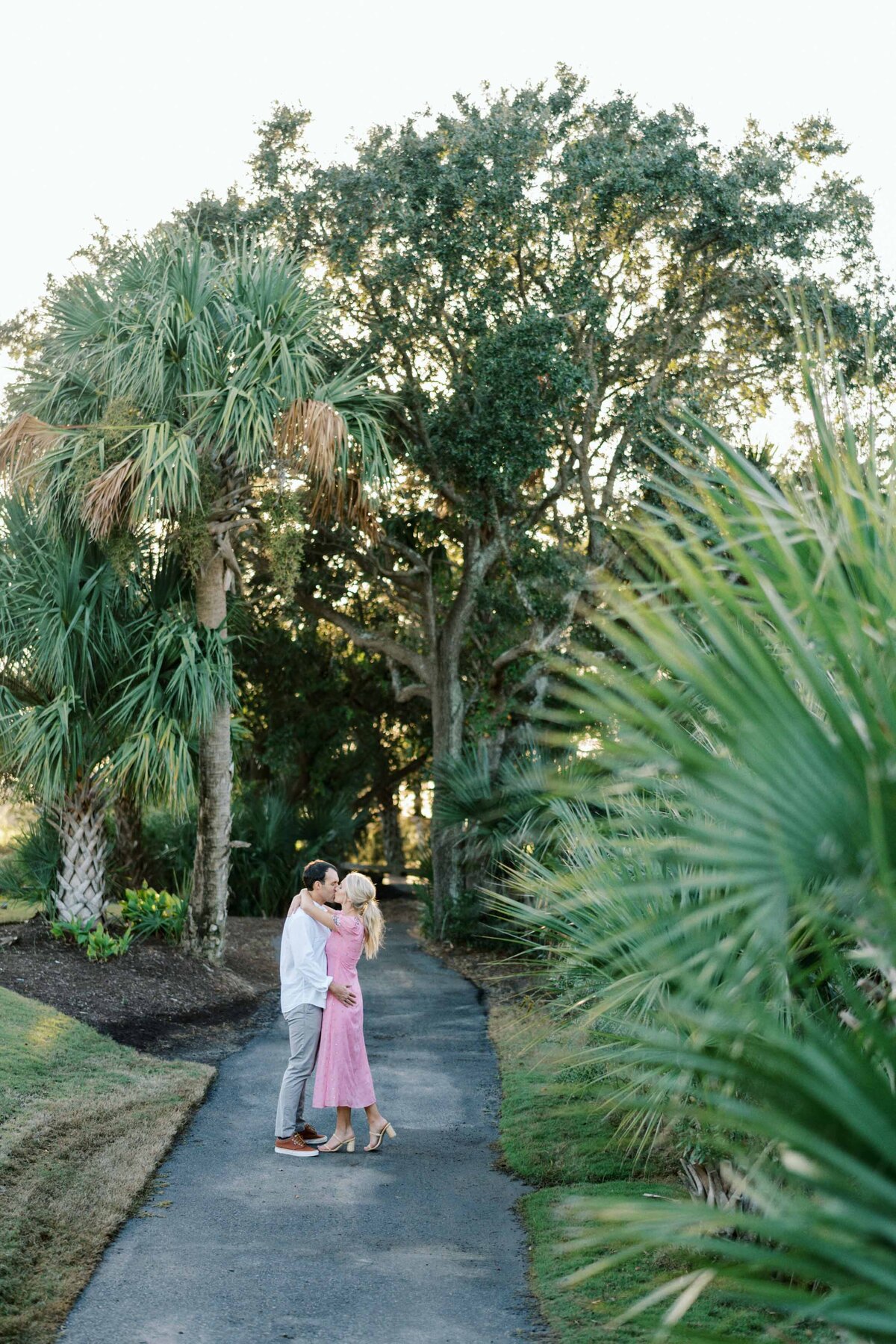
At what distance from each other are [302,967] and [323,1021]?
0.35 m

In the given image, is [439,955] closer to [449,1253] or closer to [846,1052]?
[449,1253]

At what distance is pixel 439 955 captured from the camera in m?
16.9

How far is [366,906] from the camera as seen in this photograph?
7699 millimetres

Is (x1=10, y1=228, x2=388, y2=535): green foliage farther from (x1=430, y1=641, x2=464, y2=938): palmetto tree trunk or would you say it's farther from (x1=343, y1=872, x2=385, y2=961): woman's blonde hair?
(x1=430, y1=641, x2=464, y2=938): palmetto tree trunk

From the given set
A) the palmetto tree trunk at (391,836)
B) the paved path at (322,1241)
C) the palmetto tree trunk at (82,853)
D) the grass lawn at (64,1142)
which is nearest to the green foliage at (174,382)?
the palmetto tree trunk at (82,853)

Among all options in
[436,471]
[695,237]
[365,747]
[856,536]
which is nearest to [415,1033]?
[436,471]

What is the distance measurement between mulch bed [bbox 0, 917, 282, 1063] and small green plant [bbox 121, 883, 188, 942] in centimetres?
18

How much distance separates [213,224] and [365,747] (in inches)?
466

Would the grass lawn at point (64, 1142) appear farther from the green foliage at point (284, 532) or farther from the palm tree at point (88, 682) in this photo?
the green foliage at point (284, 532)

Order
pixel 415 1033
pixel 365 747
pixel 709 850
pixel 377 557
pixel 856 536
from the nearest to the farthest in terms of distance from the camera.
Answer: pixel 709 850 → pixel 856 536 → pixel 415 1033 → pixel 377 557 → pixel 365 747

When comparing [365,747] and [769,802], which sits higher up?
Result: [365,747]

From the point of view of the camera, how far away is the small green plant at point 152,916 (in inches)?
526

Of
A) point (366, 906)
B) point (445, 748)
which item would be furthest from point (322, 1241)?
point (445, 748)

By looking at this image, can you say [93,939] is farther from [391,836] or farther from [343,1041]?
[391,836]
